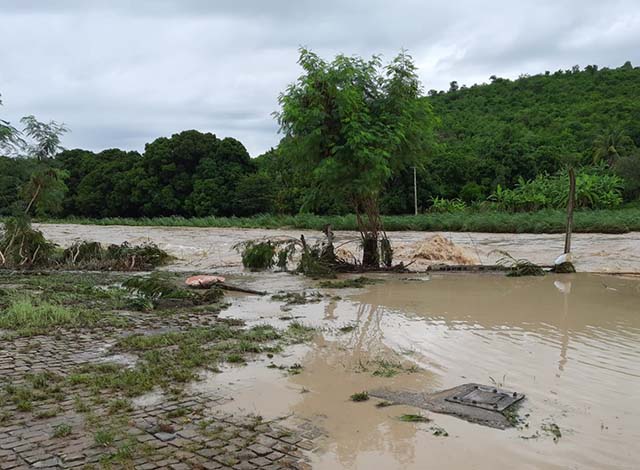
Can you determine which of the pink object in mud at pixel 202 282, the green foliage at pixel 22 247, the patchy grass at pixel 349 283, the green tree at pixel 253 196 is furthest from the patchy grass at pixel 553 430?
the green tree at pixel 253 196

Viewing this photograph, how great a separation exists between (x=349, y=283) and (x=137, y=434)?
903cm

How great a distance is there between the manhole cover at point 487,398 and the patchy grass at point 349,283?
7.39m

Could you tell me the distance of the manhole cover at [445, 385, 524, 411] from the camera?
4919 millimetres

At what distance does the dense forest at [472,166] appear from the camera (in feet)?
143

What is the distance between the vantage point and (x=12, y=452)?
4.06 meters

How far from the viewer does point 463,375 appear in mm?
5957

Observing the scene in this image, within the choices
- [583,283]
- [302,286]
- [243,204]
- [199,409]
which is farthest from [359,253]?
[243,204]

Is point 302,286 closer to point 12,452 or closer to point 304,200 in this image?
point 304,200

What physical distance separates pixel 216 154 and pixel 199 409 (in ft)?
165

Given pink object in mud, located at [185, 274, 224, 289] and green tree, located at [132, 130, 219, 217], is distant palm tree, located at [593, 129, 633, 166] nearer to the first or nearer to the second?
green tree, located at [132, 130, 219, 217]

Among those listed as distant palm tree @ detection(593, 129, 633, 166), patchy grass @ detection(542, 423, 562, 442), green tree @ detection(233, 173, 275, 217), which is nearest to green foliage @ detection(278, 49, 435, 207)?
patchy grass @ detection(542, 423, 562, 442)

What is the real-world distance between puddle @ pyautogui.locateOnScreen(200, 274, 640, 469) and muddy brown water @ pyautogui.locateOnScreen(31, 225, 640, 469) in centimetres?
1

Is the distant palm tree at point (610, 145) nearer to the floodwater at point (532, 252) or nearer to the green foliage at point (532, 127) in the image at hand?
the green foliage at point (532, 127)

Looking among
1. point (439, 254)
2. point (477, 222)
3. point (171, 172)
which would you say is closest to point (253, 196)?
point (171, 172)
